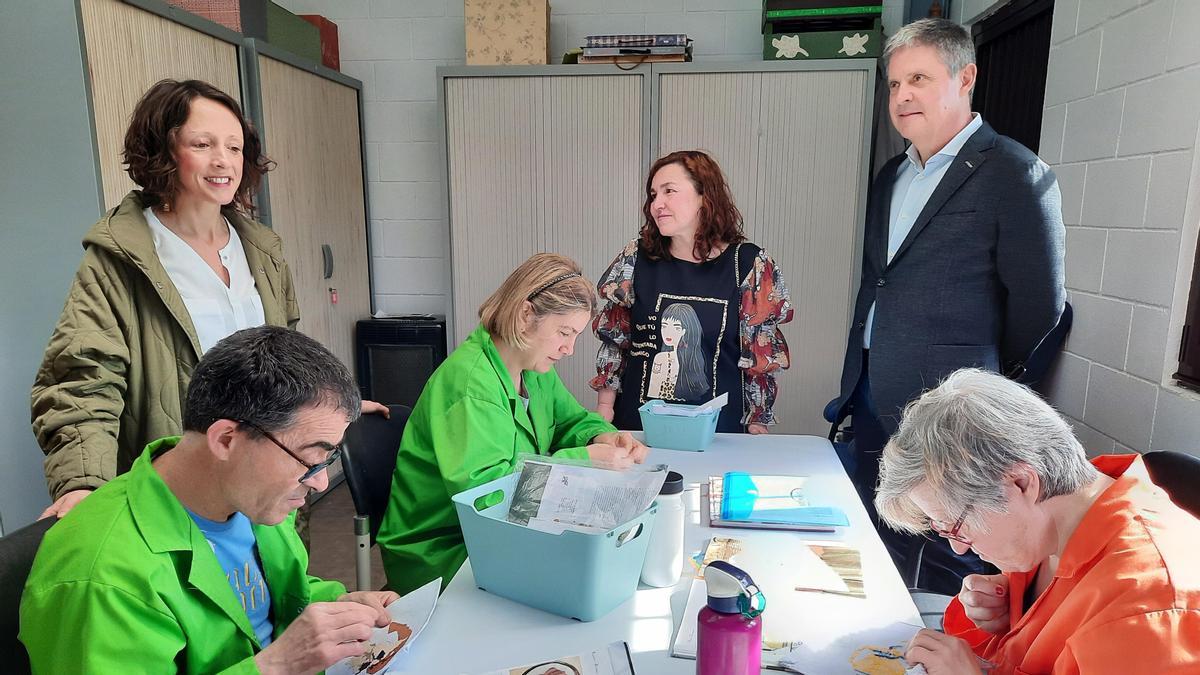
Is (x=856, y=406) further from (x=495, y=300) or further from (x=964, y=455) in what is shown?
(x=964, y=455)

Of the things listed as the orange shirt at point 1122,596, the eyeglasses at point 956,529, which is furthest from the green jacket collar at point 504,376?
the orange shirt at point 1122,596

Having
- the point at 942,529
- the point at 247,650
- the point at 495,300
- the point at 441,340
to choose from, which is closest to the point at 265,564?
the point at 247,650

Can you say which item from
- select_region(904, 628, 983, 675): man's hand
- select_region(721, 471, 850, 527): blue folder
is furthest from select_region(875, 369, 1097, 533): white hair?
Answer: select_region(721, 471, 850, 527): blue folder

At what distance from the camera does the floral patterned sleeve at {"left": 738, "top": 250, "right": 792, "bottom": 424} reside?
2.16 m

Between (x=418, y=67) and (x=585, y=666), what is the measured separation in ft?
11.6

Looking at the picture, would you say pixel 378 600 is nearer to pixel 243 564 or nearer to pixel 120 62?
pixel 243 564

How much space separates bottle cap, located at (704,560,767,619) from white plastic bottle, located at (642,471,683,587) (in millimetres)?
313

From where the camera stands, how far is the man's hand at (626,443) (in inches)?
68.8

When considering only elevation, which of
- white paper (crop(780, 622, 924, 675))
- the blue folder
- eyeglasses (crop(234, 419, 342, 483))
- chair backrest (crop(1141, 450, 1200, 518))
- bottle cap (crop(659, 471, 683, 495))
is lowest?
white paper (crop(780, 622, 924, 675))

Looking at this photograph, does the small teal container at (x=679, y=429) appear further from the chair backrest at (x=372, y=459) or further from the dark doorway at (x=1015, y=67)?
the dark doorway at (x=1015, y=67)

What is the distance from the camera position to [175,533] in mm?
985

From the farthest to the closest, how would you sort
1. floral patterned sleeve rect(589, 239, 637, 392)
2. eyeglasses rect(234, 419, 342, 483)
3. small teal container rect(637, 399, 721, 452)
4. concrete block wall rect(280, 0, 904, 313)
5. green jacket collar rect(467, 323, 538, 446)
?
1. concrete block wall rect(280, 0, 904, 313)
2. floral patterned sleeve rect(589, 239, 637, 392)
3. small teal container rect(637, 399, 721, 452)
4. green jacket collar rect(467, 323, 538, 446)
5. eyeglasses rect(234, 419, 342, 483)

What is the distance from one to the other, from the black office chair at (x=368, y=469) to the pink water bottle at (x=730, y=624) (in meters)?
0.92

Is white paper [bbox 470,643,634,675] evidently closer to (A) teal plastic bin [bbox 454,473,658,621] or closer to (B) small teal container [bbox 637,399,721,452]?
(A) teal plastic bin [bbox 454,473,658,621]
